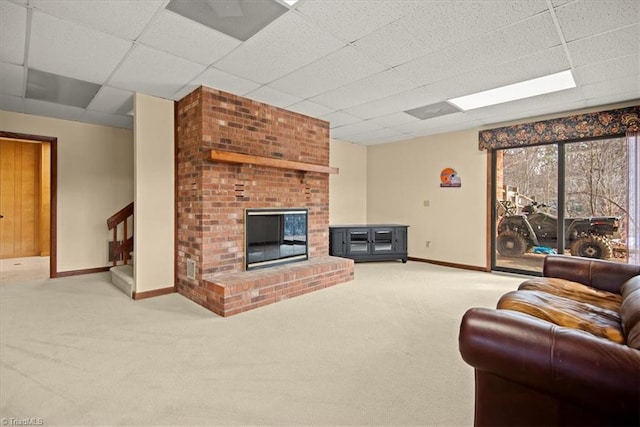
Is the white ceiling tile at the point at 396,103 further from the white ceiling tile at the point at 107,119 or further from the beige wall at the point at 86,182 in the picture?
the beige wall at the point at 86,182

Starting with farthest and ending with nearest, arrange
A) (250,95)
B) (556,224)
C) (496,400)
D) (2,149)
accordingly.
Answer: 1. (2,149)
2. (556,224)
3. (250,95)
4. (496,400)

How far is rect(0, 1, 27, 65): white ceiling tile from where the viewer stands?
2207 millimetres

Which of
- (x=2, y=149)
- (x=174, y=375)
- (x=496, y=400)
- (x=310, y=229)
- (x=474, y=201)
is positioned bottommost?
(x=174, y=375)

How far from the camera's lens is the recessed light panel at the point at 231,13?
217 cm

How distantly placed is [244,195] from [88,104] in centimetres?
243

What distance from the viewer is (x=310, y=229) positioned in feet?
16.1

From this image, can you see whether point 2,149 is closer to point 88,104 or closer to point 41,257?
point 41,257

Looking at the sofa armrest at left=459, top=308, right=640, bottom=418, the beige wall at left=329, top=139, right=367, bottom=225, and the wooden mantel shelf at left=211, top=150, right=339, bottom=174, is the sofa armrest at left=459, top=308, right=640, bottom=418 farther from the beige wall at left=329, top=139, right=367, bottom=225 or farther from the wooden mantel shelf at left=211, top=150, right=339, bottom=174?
the beige wall at left=329, top=139, right=367, bottom=225

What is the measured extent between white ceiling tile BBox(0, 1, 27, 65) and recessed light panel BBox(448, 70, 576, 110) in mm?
4271

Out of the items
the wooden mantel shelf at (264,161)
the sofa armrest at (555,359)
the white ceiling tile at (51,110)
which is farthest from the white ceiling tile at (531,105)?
the white ceiling tile at (51,110)

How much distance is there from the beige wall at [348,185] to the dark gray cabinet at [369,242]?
28.5 inches

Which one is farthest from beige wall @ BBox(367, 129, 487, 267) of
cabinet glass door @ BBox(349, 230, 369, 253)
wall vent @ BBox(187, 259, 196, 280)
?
wall vent @ BBox(187, 259, 196, 280)

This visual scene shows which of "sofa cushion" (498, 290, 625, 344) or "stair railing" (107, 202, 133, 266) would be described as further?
"stair railing" (107, 202, 133, 266)

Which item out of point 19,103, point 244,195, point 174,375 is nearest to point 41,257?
point 19,103
